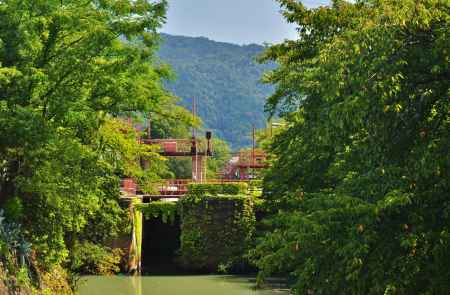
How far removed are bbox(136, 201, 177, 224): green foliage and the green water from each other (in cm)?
315

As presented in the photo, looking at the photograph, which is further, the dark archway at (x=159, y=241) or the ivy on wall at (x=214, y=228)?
the dark archway at (x=159, y=241)

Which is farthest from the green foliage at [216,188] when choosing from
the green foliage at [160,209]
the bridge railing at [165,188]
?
the green foliage at [160,209]

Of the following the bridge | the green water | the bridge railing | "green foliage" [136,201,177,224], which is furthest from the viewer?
the bridge

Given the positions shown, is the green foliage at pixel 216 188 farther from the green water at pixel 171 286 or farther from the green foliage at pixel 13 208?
the green foliage at pixel 13 208

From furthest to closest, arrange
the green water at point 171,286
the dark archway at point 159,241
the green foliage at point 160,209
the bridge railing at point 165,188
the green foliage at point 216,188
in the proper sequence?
the dark archway at point 159,241 → the bridge railing at point 165,188 → the green foliage at point 216,188 → the green foliage at point 160,209 → the green water at point 171,286

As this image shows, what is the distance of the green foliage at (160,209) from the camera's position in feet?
105

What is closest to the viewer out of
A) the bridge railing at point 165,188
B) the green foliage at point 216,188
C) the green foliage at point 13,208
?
the green foliage at point 13,208

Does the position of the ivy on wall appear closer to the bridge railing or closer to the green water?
the bridge railing

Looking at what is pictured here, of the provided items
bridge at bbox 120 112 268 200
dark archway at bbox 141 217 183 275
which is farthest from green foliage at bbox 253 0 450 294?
dark archway at bbox 141 217 183 275

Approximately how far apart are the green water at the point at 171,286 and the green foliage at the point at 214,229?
6.53 feet

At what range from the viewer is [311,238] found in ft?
21.4

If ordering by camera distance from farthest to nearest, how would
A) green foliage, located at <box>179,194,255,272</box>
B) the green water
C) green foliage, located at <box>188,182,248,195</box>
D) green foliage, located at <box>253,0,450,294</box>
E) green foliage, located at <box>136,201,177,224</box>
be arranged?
1. green foliage, located at <box>188,182,248,195</box>
2. green foliage, located at <box>179,194,255,272</box>
3. green foliage, located at <box>136,201,177,224</box>
4. the green water
5. green foliage, located at <box>253,0,450,294</box>

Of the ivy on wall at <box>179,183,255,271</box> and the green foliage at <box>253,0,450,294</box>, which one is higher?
the green foliage at <box>253,0,450,294</box>

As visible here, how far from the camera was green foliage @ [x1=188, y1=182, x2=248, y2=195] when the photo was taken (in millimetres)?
32969
